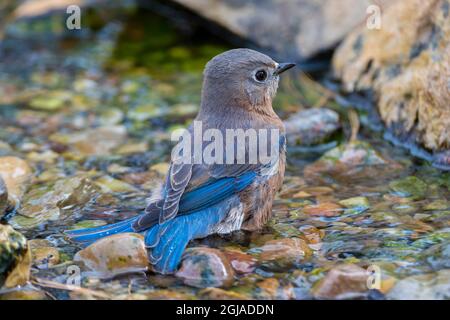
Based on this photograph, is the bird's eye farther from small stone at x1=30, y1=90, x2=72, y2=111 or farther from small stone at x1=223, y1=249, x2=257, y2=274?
small stone at x1=30, y1=90, x2=72, y2=111

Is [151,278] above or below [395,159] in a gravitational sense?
below

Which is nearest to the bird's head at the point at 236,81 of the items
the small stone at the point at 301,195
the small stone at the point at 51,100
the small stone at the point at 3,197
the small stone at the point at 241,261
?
the small stone at the point at 301,195

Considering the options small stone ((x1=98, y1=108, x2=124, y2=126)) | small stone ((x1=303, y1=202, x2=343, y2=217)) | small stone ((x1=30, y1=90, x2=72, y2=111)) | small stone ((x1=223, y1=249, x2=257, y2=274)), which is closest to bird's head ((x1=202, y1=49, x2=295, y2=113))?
small stone ((x1=303, y1=202, x2=343, y2=217))

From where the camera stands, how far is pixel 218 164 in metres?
4.97

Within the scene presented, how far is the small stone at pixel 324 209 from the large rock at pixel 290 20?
3.19 meters

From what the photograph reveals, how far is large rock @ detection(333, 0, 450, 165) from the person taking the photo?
19.6 ft

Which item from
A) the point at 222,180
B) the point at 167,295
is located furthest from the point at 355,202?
the point at 167,295

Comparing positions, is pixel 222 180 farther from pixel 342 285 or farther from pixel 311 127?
pixel 311 127

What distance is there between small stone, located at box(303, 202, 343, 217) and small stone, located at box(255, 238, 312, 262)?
1.61 feet

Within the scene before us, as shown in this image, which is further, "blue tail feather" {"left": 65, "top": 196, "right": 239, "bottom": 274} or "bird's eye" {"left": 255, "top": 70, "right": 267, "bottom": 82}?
"bird's eye" {"left": 255, "top": 70, "right": 267, "bottom": 82}

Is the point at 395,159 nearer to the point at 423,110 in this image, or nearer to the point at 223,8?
the point at 423,110

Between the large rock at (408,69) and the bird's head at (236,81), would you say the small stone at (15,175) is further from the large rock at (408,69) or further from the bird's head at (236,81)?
the large rock at (408,69)
